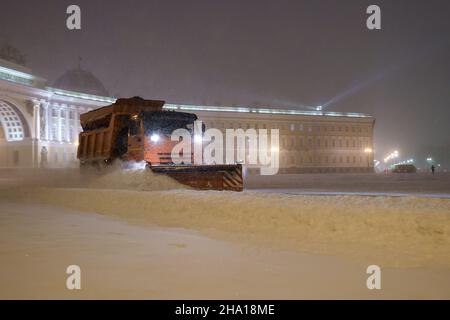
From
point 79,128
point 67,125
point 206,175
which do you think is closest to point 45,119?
point 67,125

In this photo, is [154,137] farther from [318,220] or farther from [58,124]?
[58,124]

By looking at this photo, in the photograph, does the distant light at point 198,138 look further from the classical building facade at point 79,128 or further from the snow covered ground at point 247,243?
the classical building facade at point 79,128

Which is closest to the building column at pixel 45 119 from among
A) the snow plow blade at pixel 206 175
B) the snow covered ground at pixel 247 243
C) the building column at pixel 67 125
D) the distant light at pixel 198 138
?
the building column at pixel 67 125

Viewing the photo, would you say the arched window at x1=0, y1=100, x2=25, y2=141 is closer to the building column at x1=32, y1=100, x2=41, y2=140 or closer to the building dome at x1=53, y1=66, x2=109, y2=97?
Answer: the building column at x1=32, y1=100, x2=41, y2=140

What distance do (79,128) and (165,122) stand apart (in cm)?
6345

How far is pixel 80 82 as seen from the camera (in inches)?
3706

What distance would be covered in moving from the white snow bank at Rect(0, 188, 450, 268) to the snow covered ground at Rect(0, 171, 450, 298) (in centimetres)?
2

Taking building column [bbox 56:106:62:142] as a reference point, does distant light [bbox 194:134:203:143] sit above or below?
below

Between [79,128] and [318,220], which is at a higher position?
[79,128]

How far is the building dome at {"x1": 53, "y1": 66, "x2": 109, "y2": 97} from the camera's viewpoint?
93.5 metres

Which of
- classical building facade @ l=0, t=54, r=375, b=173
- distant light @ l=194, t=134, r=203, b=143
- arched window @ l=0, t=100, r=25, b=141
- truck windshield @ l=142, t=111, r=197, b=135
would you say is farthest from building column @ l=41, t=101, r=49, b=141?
truck windshield @ l=142, t=111, r=197, b=135

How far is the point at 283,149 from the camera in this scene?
350ft
